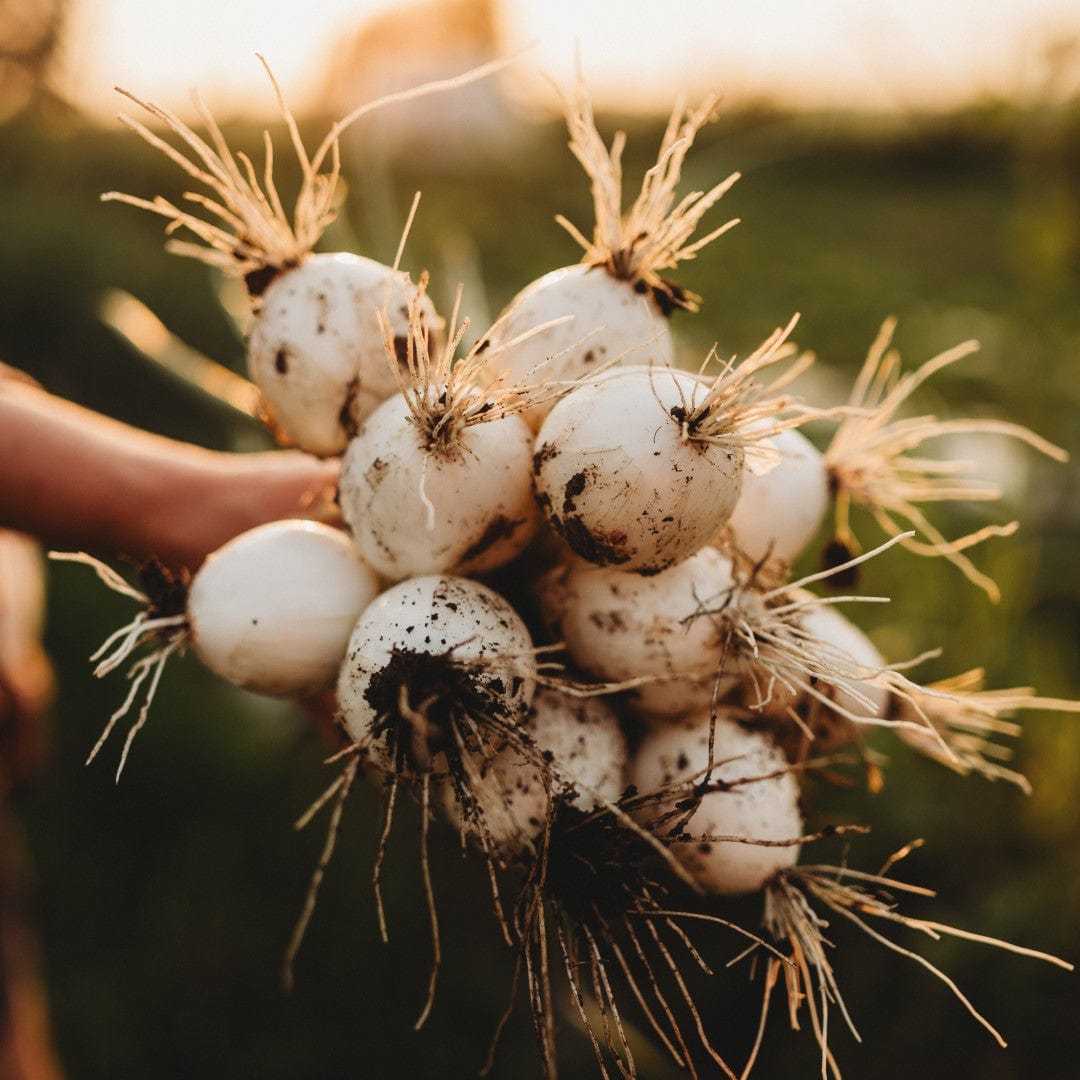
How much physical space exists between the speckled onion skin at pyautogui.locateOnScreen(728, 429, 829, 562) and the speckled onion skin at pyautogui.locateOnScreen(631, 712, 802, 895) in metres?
0.24

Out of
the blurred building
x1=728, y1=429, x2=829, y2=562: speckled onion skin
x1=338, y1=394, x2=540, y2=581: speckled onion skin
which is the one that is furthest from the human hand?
the blurred building

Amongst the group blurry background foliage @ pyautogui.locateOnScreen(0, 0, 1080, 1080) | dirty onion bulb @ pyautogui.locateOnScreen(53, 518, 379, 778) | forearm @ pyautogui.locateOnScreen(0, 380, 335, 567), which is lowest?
blurry background foliage @ pyautogui.locateOnScreen(0, 0, 1080, 1080)

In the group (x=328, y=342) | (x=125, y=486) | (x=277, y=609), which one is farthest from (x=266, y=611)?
(x=125, y=486)

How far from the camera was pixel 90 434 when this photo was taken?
62.6 inches

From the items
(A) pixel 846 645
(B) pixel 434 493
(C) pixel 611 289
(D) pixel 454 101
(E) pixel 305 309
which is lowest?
(A) pixel 846 645

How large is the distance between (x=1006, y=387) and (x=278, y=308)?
355cm


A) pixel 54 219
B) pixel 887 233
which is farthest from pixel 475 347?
pixel 887 233

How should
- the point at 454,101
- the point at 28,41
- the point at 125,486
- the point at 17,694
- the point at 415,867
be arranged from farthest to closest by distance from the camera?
the point at 454,101, the point at 28,41, the point at 415,867, the point at 17,694, the point at 125,486

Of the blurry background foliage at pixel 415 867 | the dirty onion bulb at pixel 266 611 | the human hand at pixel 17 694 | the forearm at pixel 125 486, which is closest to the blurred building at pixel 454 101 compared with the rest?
the blurry background foliage at pixel 415 867

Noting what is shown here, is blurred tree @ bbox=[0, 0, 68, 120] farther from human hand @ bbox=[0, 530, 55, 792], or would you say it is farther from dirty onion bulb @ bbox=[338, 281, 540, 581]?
dirty onion bulb @ bbox=[338, 281, 540, 581]

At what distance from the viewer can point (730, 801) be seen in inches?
42.6

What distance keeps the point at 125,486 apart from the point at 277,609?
694 mm

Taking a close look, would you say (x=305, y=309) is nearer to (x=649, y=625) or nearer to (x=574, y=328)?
(x=574, y=328)

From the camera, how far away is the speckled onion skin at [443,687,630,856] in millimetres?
1008
